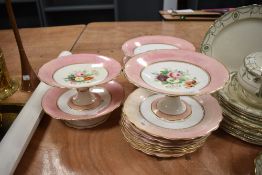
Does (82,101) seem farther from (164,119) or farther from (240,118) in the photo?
(240,118)

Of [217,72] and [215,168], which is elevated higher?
[217,72]

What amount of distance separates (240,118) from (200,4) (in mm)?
2210

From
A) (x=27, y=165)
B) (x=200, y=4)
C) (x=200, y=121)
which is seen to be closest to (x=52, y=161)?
(x=27, y=165)

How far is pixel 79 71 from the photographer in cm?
68

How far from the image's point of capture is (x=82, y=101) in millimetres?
657

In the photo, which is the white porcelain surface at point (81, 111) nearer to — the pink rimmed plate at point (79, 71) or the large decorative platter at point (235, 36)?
the pink rimmed plate at point (79, 71)

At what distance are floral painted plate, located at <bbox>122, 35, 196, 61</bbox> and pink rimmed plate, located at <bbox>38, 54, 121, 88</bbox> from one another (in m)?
0.15

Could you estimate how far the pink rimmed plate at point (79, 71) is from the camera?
605 mm

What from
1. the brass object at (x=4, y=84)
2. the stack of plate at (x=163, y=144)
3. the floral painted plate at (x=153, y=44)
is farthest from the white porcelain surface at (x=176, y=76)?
the brass object at (x=4, y=84)

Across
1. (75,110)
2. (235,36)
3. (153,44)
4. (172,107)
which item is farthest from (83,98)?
(235,36)

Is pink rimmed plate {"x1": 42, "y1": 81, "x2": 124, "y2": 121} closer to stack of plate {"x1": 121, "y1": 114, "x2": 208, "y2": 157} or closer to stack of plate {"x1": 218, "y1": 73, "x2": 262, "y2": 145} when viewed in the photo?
stack of plate {"x1": 121, "y1": 114, "x2": 208, "y2": 157}

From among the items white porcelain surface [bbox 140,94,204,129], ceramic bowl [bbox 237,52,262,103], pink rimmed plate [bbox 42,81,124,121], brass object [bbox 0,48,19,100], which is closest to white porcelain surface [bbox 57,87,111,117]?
pink rimmed plate [bbox 42,81,124,121]

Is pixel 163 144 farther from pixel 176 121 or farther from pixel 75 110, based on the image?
pixel 75 110

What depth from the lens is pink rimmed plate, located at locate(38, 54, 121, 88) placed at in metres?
0.61
